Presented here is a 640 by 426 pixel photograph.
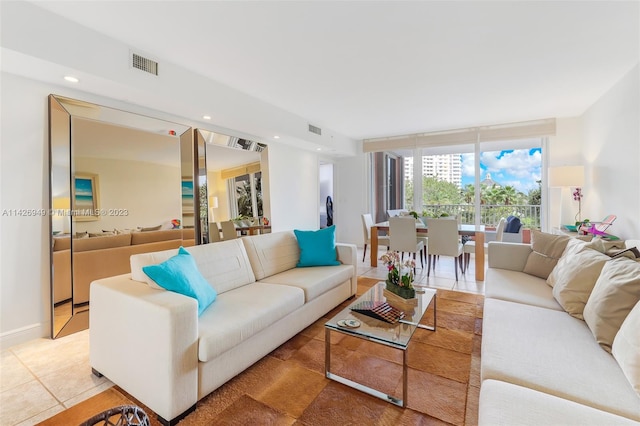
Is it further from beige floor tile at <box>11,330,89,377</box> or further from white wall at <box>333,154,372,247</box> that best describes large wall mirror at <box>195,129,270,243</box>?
white wall at <box>333,154,372,247</box>

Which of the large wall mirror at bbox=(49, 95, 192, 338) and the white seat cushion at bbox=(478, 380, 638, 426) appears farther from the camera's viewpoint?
the large wall mirror at bbox=(49, 95, 192, 338)

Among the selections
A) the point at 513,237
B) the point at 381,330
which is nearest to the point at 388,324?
the point at 381,330

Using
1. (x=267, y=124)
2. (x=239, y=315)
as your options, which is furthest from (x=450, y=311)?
(x=267, y=124)

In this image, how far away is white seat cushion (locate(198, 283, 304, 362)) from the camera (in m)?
→ 1.63

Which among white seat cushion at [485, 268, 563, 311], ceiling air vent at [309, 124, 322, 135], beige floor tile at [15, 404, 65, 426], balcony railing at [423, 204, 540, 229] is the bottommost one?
beige floor tile at [15, 404, 65, 426]

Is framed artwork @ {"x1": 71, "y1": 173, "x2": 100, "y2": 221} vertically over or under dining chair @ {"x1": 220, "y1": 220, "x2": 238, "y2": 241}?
over

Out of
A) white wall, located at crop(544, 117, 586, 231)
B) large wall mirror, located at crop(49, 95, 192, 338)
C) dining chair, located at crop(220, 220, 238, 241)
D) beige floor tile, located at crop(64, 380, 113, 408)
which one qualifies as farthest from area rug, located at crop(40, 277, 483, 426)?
white wall, located at crop(544, 117, 586, 231)

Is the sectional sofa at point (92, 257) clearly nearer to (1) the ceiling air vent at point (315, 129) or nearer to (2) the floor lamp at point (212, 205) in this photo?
(2) the floor lamp at point (212, 205)

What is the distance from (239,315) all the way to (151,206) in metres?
2.06


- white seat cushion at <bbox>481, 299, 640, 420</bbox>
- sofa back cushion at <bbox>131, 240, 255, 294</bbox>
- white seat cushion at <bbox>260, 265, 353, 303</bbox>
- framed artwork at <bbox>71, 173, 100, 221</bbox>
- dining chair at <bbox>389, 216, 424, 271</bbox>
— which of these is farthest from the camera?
dining chair at <bbox>389, 216, 424, 271</bbox>

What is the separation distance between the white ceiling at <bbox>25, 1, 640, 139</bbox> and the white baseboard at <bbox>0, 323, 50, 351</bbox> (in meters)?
2.48

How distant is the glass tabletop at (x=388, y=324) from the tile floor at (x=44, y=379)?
5.16 feet

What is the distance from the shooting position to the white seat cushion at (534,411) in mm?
968

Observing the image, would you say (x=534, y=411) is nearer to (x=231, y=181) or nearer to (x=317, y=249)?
(x=317, y=249)
